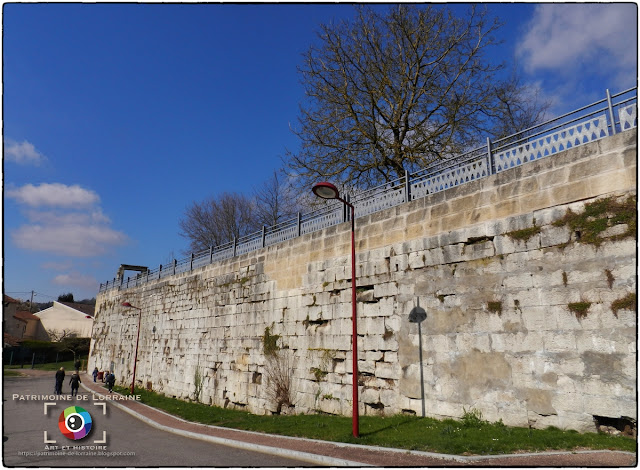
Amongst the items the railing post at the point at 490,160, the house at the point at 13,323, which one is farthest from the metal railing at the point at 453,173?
the house at the point at 13,323

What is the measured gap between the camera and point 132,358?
2394 cm

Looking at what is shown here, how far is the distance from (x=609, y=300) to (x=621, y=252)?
74 cm

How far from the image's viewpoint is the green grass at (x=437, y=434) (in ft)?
19.6

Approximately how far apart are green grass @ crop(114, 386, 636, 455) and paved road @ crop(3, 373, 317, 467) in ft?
4.54

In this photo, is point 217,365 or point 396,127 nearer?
point 217,365

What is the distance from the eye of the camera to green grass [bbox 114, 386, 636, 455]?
5984 mm

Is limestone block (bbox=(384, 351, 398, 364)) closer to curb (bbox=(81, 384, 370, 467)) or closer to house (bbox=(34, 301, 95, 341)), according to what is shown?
curb (bbox=(81, 384, 370, 467))

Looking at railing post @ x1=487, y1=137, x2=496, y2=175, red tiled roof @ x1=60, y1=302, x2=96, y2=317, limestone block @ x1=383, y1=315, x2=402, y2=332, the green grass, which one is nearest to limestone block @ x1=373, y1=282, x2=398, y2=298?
limestone block @ x1=383, y1=315, x2=402, y2=332

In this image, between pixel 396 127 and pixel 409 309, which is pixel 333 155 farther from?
pixel 409 309

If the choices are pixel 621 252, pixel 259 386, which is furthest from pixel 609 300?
pixel 259 386

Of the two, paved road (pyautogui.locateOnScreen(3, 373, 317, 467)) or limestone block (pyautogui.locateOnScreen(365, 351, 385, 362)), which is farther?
limestone block (pyautogui.locateOnScreen(365, 351, 385, 362))

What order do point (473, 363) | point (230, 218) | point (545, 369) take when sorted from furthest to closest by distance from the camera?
point (230, 218), point (473, 363), point (545, 369)

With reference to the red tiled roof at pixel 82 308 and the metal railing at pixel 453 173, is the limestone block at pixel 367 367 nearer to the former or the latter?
the metal railing at pixel 453 173

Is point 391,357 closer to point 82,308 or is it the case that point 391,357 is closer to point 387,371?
point 387,371
